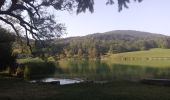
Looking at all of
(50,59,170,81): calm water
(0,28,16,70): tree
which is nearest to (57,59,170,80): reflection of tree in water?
(50,59,170,81): calm water

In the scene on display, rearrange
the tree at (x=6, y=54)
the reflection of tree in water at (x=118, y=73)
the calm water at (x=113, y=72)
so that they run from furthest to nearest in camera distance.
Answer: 1. the calm water at (x=113, y=72)
2. the reflection of tree in water at (x=118, y=73)
3. the tree at (x=6, y=54)

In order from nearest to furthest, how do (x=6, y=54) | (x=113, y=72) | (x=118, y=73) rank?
(x=6, y=54), (x=118, y=73), (x=113, y=72)

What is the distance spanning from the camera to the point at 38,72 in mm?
52438

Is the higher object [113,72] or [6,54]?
[6,54]

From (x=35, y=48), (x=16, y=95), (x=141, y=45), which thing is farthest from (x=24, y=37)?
(x=141, y=45)

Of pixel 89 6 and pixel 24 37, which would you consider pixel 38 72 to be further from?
pixel 89 6

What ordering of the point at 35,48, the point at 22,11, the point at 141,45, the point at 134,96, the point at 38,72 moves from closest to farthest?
the point at 134,96
the point at 22,11
the point at 35,48
the point at 38,72
the point at 141,45

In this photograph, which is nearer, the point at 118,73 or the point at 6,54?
the point at 6,54

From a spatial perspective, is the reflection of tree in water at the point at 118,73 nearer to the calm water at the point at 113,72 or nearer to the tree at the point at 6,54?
the calm water at the point at 113,72

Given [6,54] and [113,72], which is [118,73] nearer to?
[113,72]

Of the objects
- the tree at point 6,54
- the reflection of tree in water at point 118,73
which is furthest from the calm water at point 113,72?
the tree at point 6,54

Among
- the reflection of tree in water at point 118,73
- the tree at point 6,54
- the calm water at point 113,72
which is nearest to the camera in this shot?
the tree at point 6,54

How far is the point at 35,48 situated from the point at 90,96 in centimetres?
924

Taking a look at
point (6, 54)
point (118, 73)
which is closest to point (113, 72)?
point (118, 73)
